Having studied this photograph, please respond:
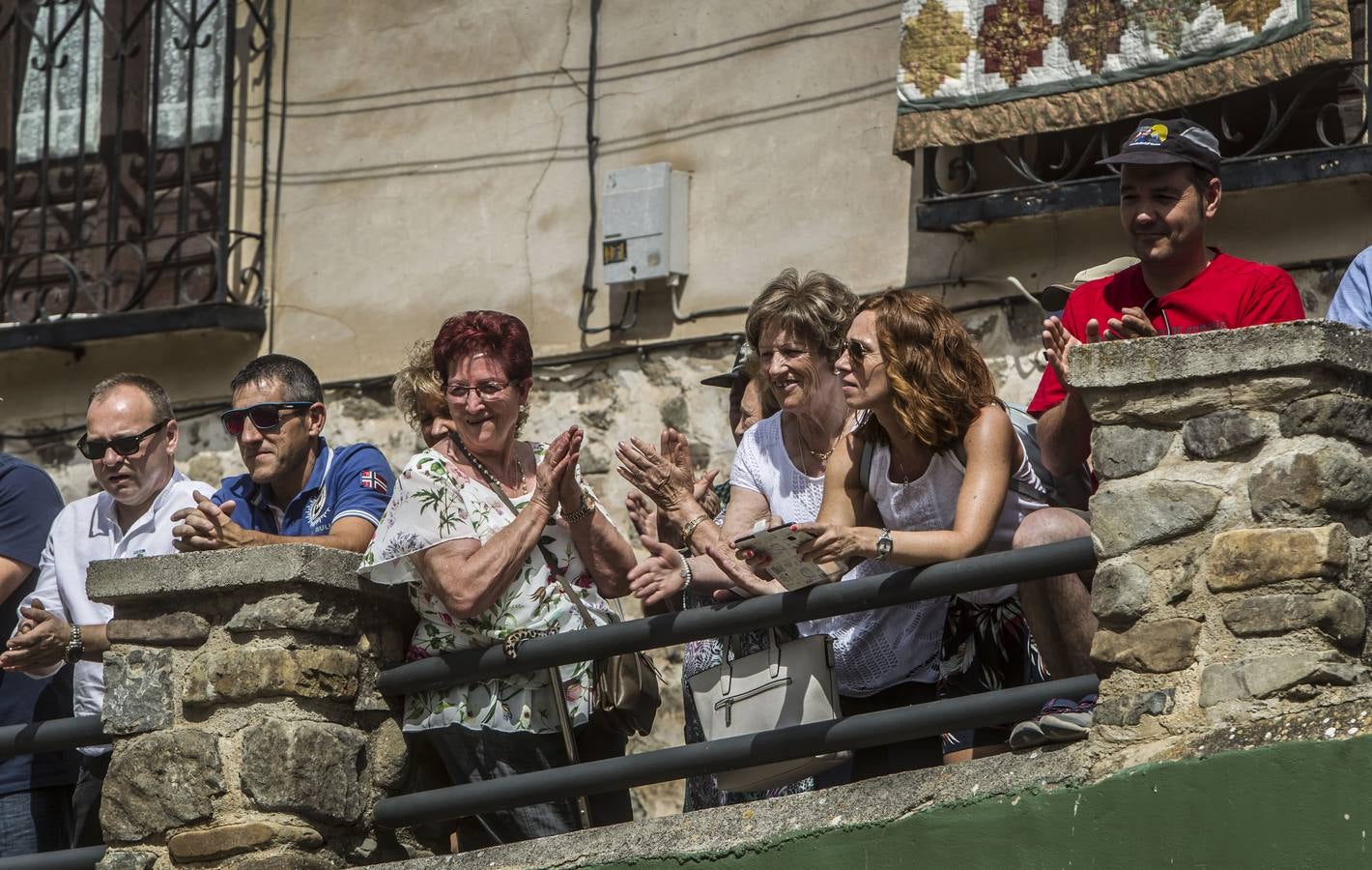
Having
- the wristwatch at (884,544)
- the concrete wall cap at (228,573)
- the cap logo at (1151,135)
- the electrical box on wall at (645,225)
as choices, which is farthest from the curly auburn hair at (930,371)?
the electrical box on wall at (645,225)

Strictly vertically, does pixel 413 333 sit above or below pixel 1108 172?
below

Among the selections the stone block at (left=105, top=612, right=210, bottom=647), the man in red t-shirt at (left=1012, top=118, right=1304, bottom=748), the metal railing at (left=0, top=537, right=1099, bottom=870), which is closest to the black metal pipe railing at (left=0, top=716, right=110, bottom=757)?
the metal railing at (left=0, top=537, right=1099, bottom=870)

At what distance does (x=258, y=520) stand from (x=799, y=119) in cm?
315

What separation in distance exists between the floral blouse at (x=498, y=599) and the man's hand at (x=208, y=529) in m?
0.35

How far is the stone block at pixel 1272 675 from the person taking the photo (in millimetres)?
3625

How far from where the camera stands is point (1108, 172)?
271 inches

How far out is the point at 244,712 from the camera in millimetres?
4648

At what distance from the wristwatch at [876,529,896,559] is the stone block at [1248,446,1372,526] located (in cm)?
71

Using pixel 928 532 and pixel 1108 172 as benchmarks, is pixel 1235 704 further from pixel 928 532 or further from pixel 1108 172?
pixel 1108 172

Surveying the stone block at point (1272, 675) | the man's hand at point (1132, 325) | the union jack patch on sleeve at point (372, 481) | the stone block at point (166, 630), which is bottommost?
the stone block at point (166, 630)

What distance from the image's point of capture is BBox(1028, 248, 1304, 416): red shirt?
4328mm

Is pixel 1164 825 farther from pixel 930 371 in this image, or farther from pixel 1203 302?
pixel 1203 302

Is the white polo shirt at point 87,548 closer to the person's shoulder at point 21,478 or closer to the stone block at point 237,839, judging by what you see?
the person's shoulder at point 21,478

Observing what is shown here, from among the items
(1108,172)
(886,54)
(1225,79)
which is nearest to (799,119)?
(886,54)
